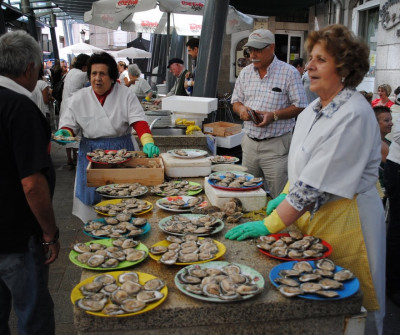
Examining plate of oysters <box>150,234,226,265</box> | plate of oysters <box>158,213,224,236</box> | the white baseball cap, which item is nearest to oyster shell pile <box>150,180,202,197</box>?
plate of oysters <box>158,213,224,236</box>

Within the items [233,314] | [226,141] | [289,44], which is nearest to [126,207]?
[233,314]

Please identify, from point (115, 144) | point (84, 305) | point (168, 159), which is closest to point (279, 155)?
point (168, 159)

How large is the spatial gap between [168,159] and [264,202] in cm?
108

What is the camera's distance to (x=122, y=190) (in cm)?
Result: 304

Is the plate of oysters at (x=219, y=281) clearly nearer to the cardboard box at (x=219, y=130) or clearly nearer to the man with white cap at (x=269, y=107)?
the man with white cap at (x=269, y=107)

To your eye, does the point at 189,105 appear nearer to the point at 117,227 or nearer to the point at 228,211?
the point at 228,211

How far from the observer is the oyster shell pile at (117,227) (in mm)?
2285

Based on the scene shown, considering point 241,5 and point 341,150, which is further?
point 241,5

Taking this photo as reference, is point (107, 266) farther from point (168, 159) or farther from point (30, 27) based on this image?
point (30, 27)

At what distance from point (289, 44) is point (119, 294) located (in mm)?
16798

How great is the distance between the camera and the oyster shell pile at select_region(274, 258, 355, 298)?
1713 mm

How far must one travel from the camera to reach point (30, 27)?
23.6 meters

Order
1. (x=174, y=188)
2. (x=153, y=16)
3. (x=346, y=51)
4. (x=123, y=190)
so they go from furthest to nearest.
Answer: (x=153, y=16)
(x=174, y=188)
(x=123, y=190)
(x=346, y=51)

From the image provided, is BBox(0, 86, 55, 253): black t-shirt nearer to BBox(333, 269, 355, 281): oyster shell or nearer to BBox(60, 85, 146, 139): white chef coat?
BBox(333, 269, 355, 281): oyster shell
